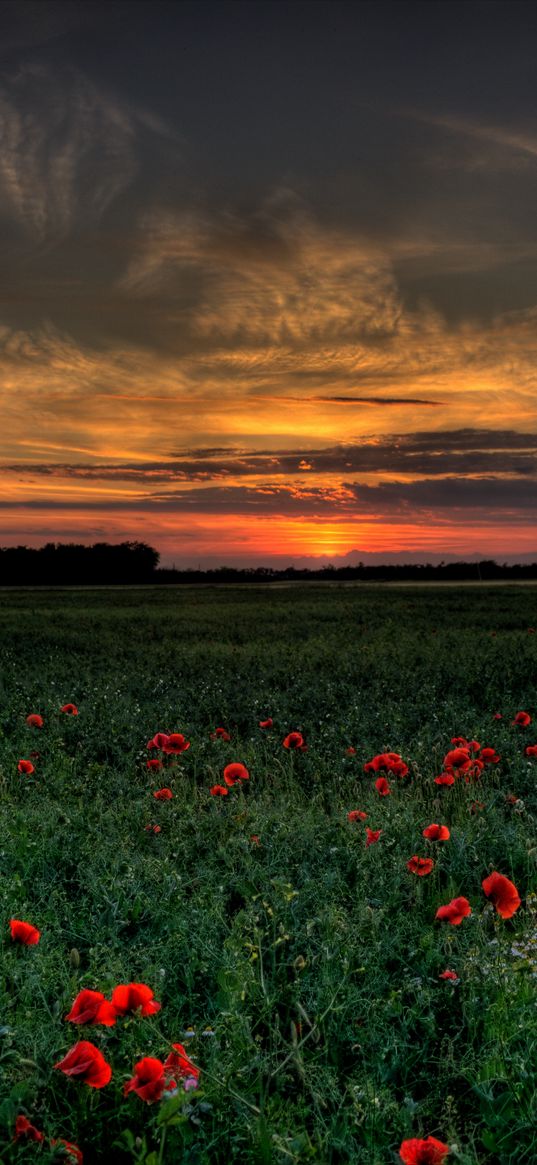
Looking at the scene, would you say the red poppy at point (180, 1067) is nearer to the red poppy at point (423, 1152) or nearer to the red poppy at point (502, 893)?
the red poppy at point (423, 1152)

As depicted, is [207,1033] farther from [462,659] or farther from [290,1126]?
[462,659]

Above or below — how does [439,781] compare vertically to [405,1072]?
above

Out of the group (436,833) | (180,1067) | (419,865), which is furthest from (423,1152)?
(436,833)

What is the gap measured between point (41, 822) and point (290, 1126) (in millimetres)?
3211

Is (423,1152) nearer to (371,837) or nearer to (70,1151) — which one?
(70,1151)

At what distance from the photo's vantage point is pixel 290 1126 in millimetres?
2893

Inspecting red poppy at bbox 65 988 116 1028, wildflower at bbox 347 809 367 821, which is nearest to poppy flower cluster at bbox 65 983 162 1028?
red poppy at bbox 65 988 116 1028

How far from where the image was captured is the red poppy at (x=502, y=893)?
352 centimetres

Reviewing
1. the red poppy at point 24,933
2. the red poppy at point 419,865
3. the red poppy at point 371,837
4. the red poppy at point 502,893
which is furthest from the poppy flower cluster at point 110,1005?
the red poppy at point 371,837

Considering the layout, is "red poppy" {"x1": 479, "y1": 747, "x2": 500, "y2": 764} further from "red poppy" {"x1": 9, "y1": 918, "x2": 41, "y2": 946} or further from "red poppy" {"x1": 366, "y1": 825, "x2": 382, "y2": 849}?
"red poppy" {"x1": 9, "y1": 918, "x2": 41, "y2": 946}

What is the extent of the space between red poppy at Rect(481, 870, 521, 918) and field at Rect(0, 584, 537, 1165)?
12.0 inches

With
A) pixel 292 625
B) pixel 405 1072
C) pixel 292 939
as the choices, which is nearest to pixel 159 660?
pixel 292 625

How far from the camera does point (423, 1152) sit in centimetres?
229

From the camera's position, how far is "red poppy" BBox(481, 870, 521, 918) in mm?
3523
